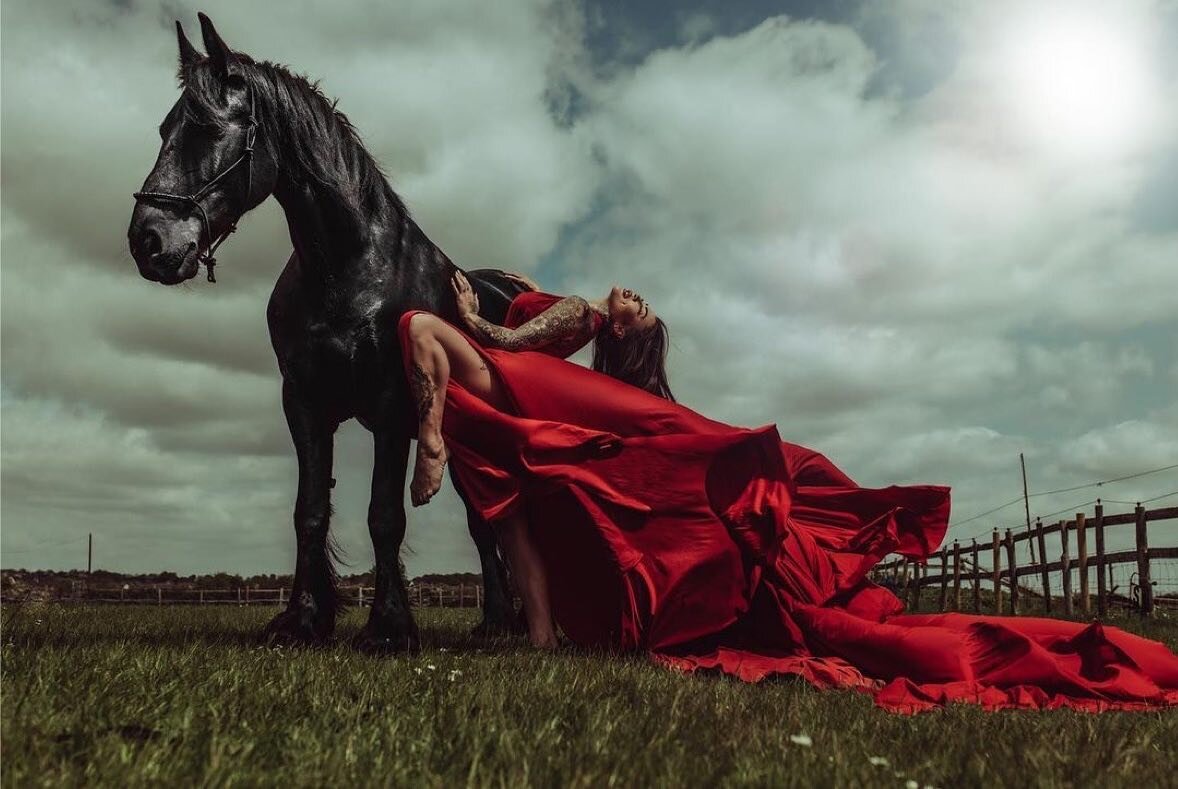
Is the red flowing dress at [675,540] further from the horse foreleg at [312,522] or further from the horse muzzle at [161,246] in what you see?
the horse muzzle at [161,246]

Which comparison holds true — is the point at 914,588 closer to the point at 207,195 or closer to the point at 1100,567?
the point at 1100,567

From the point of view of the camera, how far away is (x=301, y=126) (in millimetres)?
4684

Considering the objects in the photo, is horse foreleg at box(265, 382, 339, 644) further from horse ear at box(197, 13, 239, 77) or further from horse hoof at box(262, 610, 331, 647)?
horse ear at box(197, 13, 239, 77)

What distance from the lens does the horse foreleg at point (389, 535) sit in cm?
447

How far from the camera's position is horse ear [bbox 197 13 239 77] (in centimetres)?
441

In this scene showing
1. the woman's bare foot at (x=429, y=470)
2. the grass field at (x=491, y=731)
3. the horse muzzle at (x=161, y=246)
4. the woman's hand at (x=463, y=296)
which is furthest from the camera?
the woman's hand at (x=463, y=296)

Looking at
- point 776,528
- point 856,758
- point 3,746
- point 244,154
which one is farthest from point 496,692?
point 244,154

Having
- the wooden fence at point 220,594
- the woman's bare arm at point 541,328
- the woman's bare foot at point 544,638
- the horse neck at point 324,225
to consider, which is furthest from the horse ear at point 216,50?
the wooden fence at point 220,594

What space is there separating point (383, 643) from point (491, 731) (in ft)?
7.20

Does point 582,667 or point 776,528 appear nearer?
point 582,667

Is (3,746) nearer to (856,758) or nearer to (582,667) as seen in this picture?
(856,758)

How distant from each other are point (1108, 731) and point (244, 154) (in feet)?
14.0

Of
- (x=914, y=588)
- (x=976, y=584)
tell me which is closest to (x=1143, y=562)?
(x=976, y=584)

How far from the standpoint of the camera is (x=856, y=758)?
7.59ft
